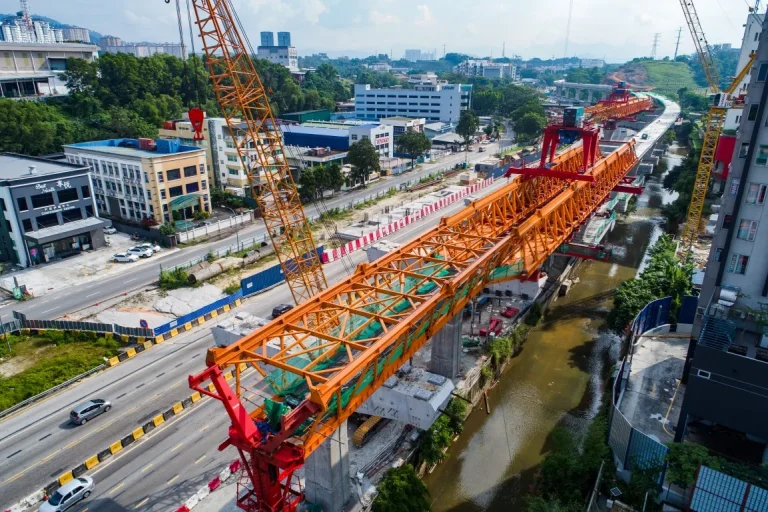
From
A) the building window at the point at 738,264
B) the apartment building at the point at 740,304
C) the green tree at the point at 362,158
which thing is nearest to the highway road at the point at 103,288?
the green tree at the point at 362,158

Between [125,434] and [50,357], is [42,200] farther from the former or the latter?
[125,434]

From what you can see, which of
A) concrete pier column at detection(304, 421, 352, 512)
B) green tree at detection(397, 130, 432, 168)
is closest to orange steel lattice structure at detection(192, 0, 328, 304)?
concrete pier column at detection(304, 421, 352, 512)

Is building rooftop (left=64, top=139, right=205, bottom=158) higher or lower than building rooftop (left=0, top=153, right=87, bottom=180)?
higher

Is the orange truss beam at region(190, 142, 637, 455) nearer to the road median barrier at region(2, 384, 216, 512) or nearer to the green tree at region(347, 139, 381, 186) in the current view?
the road median barrier at region(2, 384, 216, 512)

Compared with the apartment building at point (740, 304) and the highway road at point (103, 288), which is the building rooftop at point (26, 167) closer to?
the highway road at point (103, 288)

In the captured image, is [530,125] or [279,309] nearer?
[279,309]

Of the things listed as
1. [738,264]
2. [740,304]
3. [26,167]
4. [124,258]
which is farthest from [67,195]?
[740,304]

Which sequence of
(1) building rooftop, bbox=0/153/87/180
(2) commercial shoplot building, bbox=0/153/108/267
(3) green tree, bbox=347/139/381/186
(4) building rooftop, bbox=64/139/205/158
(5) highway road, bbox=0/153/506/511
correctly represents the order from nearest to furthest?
(5) highway road, bbox=0/153/506/511 < (2) commercial shoplot building, bbox=0/153/108/267 < (1) building rooftop, bbox=0/153/87/180 < (4) building rooftop, bbox=64/139/205/158 < (3) green tree, bbox=347/139/381/186
